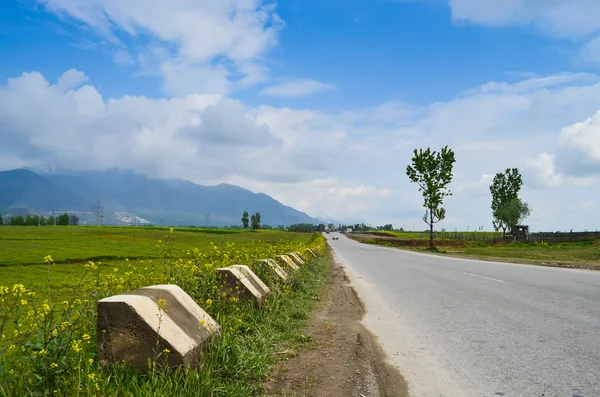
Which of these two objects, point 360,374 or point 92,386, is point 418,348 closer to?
point 360,374

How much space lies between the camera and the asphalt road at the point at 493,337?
16.3 feet

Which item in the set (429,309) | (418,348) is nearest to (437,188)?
(429,309)

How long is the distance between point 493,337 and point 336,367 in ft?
9.53

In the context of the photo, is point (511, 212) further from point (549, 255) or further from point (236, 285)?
point (236, 285)

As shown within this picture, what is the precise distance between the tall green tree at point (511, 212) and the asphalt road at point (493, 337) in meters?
90.3

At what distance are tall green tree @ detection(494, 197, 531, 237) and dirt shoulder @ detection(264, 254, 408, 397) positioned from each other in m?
97.2

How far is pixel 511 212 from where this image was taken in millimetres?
96062

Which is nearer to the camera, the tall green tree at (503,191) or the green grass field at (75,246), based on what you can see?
the green grass field at (75,246)

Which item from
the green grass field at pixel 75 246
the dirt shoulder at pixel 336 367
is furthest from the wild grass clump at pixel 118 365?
the green grass field at pixel 75 246

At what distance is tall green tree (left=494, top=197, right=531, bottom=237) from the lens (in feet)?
316

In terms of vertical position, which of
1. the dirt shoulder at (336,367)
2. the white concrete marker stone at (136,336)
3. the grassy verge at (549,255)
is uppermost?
the white concrete marker stone at (136,336)

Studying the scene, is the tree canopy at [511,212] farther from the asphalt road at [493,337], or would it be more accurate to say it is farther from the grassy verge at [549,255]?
the asphalt road at [493,337]

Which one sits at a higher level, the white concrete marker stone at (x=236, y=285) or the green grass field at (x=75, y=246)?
the white concrete marker stone at (x=236, y=285)

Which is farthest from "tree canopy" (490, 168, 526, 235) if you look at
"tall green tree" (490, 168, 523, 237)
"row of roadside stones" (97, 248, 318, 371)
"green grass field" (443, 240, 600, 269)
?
"row of roadside stones" (97, 248, 318, 371)
